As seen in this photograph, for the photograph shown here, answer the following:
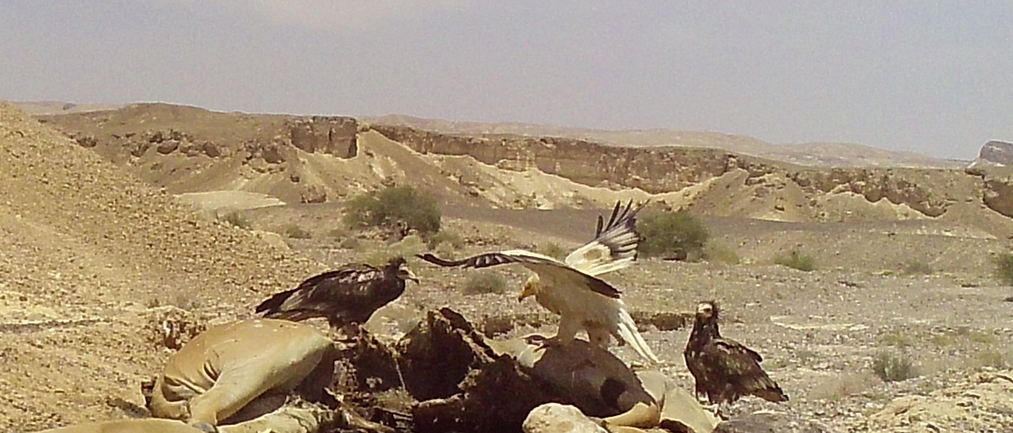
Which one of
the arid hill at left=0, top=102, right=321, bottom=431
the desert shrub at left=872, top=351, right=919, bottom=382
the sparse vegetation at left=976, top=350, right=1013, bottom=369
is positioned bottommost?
the sparse vegetation at left=976, top=350, right=1013, bottom=369

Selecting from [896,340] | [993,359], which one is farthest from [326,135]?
[993,359]

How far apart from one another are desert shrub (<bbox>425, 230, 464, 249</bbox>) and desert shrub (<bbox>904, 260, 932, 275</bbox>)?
14530 millimetres

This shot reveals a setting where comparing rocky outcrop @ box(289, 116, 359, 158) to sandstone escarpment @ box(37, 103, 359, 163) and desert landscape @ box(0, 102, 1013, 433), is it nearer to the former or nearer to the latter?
sandstone escarpment @ box(37, 103, 359, 163)

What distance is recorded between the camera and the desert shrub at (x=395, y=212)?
4412cm

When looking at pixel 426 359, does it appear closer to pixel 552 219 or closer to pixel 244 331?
pixel 244 331

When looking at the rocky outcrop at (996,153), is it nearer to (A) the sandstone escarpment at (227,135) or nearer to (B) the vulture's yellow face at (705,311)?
(A) the sandstone escarpment at (227,135)

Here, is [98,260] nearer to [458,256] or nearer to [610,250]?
[610,250]

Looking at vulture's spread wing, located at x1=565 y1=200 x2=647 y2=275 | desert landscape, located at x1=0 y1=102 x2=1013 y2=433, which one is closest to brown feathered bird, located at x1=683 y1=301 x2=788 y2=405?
desert landscape, located at x1=0 y1=102 x2=1013 y2=433

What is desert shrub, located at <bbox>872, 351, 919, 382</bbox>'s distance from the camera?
1384cm

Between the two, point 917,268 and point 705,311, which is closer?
point 705,311

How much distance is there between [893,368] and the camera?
14164 mm

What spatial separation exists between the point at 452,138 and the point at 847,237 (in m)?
35.6

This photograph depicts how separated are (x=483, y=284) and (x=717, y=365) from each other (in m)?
14.6

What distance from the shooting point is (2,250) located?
48.0ft
